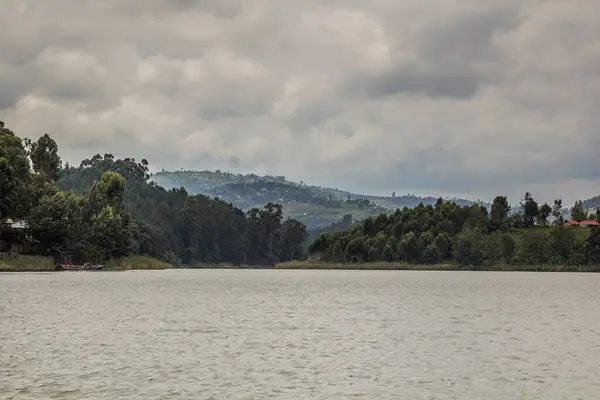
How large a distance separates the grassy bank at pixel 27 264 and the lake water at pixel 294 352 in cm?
9024

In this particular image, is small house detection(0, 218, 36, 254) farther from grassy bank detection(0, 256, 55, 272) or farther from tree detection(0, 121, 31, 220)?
grassy bank detection(0, 256, 55, 272)

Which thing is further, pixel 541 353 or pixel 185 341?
pixel 185 341

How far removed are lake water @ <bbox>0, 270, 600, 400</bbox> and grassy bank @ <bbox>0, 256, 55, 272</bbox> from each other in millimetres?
90242

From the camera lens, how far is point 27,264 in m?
168

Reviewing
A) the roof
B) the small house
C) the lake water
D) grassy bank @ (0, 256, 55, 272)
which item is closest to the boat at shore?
grassy bank @ (0, 256, 55, 272)

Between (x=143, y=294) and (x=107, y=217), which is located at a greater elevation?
(x=107, y=217)

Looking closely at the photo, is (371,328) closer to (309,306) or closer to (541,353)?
(541,353)

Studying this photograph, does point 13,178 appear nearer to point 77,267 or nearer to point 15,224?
Answer: point 15,224

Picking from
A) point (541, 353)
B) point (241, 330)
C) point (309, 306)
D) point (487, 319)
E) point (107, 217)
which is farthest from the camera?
point (107, 217)

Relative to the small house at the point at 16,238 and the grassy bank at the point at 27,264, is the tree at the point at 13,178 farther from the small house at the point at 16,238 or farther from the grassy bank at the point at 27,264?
the grassy bank at the point at 27,264

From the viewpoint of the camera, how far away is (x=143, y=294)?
9850 cm

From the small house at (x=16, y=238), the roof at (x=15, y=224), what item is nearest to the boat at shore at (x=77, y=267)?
the small house at (x=16, y=238)

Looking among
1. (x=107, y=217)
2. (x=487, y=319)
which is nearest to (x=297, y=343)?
(x=487, y=319)

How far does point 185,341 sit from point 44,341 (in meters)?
7.93
